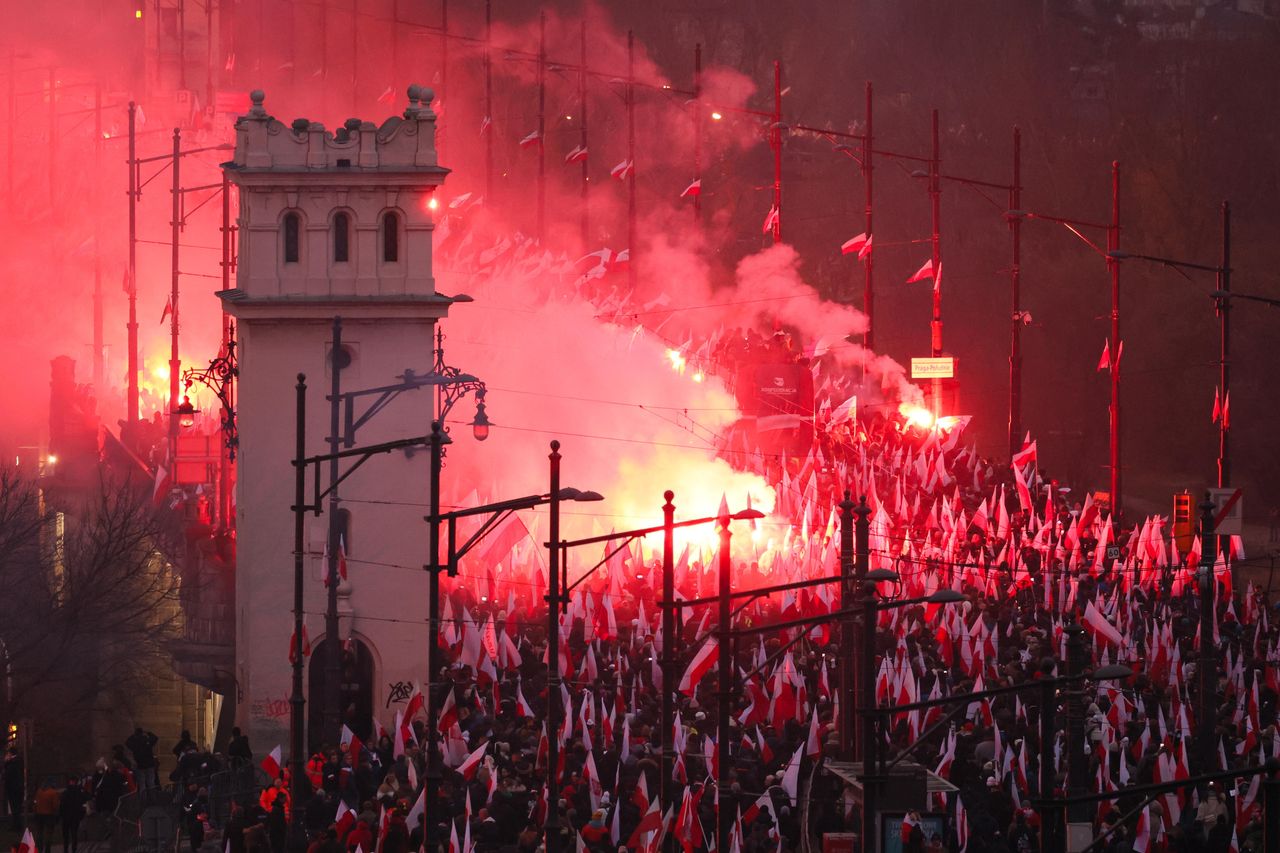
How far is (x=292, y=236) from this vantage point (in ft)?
141

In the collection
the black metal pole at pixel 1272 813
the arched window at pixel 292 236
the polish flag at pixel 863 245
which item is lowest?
the black metal pole at pixel 1272 813

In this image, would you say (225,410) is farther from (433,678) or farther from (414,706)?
(433,678)

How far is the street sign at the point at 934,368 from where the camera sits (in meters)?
56.7

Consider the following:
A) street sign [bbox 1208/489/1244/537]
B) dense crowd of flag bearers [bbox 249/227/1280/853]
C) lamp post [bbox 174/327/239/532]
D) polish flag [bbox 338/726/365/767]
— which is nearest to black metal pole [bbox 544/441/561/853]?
dense crowd of flag bearers [bbox 249/227/1280/853]

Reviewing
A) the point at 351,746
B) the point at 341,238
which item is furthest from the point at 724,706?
the point at 341,238

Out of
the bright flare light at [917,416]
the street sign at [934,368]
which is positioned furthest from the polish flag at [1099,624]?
the bright flare light at [917,416]

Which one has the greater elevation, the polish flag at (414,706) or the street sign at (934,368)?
the street sign at (934,368)

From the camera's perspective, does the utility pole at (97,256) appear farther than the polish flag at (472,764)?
Yes

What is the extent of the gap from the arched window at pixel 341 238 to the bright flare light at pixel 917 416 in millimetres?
19559

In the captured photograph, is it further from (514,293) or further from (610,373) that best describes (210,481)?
(514,293)

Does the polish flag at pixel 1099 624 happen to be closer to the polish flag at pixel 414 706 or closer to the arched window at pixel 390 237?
the polish flag at pixel 414 706

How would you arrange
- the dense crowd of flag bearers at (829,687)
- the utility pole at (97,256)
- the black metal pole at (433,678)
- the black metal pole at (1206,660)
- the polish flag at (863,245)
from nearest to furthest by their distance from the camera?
the black metal pole at (433,678) < the dense crowd of flag bearers at (829,687) < the black metal pole at (1206,660) < the polish flag at (863,245) < the utility pole at (97,256)

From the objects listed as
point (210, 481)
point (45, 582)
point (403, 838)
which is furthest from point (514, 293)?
point (403, 838)

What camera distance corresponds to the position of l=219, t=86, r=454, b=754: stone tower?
138 feet
